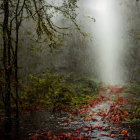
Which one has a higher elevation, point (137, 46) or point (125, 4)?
point (125, 4)

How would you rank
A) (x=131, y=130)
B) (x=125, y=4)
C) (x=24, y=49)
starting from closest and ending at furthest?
1. (x=131, y=130)
2. (x=24, y=49)
3. (x=125, y=4)

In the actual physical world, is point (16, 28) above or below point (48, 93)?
above

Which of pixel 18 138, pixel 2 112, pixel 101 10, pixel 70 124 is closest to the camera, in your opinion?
pixel 18 138

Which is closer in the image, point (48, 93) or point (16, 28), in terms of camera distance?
point (16, 28)

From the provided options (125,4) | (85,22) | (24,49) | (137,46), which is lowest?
(24,49)

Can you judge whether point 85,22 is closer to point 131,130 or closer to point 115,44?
point 115,44

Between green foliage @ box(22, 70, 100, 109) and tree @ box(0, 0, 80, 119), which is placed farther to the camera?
green foliage @ box(22, 70, 100, 109)

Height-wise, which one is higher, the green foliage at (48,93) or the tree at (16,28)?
the tree at (16,28)

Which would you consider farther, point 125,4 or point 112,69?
point 112,69

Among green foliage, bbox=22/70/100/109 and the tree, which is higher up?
the tree

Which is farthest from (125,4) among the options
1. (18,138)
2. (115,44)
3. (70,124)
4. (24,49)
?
(18,138)

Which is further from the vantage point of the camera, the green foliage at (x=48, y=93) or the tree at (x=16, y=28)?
the green foliage at (x=48, y=93)

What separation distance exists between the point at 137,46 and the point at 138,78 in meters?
4.41

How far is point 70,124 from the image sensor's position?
5.03 meters
